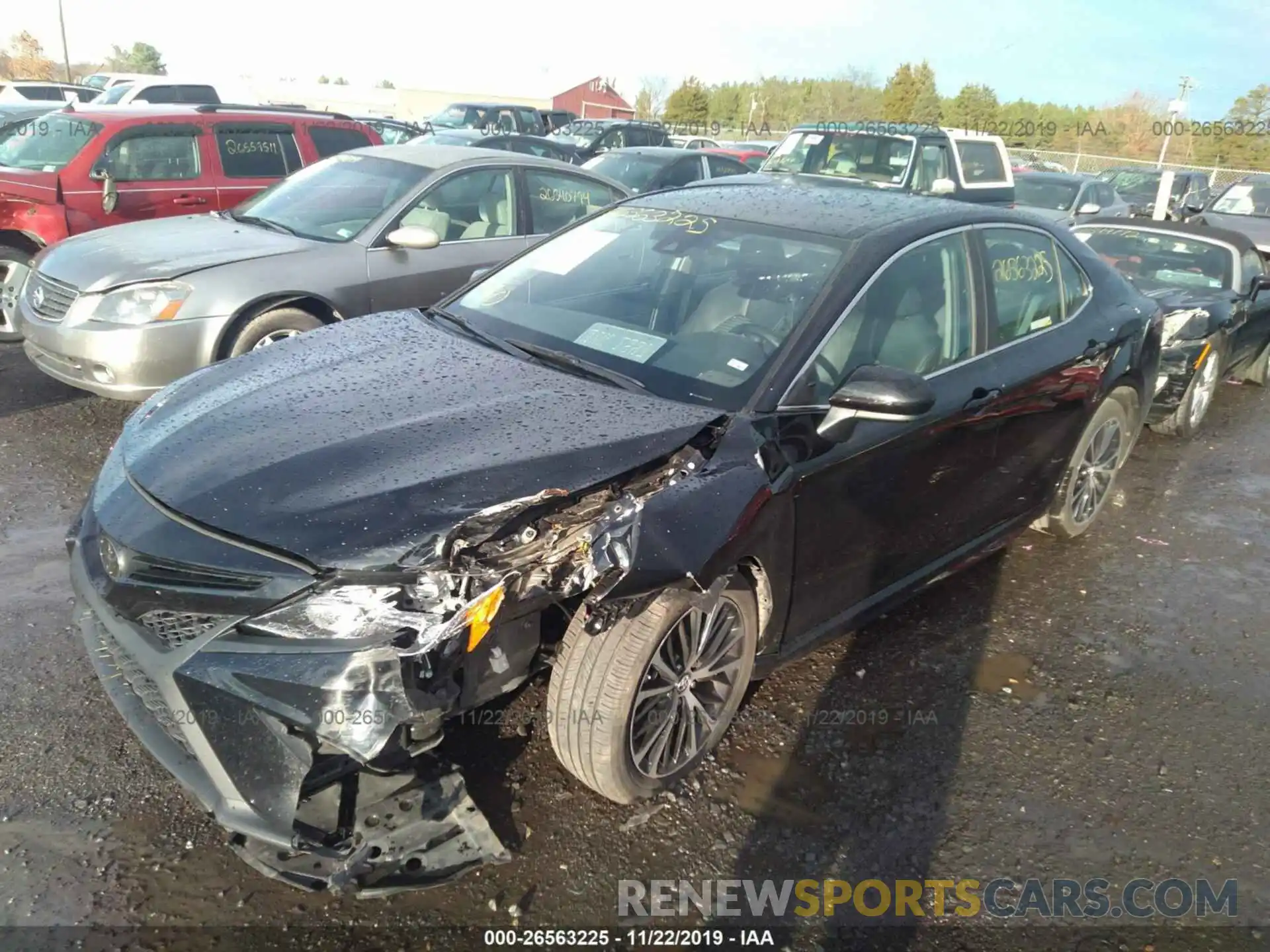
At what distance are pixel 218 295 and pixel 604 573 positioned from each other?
3.67m

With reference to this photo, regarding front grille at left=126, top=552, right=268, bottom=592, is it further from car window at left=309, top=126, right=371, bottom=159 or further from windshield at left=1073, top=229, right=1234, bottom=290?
windshield at left=1073, top=229, right=1234, bottom=290

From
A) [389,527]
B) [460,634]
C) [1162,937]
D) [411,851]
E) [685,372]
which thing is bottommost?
[1162,937]

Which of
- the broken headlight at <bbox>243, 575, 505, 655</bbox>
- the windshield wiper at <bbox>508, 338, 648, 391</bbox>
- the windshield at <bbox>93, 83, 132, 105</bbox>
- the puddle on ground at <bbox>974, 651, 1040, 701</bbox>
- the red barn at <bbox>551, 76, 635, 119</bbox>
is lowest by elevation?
the puddle on ground at <bbox>974, 651, 1040, 701</bbox>

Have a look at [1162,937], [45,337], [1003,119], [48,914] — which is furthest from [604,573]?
[1003,119]

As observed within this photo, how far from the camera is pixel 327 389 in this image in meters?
2.91

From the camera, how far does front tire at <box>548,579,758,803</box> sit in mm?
2549

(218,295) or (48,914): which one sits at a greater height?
(218,295)

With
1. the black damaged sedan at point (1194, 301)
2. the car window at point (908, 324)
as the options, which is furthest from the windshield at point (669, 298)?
the black damaged sedan at point (1194, 301)

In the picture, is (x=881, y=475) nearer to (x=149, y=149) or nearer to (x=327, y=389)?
(x=327, y=389)

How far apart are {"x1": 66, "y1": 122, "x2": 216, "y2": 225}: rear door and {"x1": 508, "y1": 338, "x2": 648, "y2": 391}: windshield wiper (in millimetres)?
5513

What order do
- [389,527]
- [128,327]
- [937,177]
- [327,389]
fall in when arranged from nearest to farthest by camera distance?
[389,527], [327,389], [128,327], [937,177]

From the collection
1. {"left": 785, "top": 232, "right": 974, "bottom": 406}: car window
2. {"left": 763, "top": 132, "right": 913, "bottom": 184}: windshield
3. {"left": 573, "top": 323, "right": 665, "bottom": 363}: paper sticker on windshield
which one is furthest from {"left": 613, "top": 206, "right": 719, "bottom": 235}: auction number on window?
{"left": 763, "top": 132, "right": 913, "bottom": 184}: windshield

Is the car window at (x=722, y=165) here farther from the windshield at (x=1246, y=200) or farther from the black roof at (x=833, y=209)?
the black roof at (x=833, y=209)

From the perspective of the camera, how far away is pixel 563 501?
2.44 m
